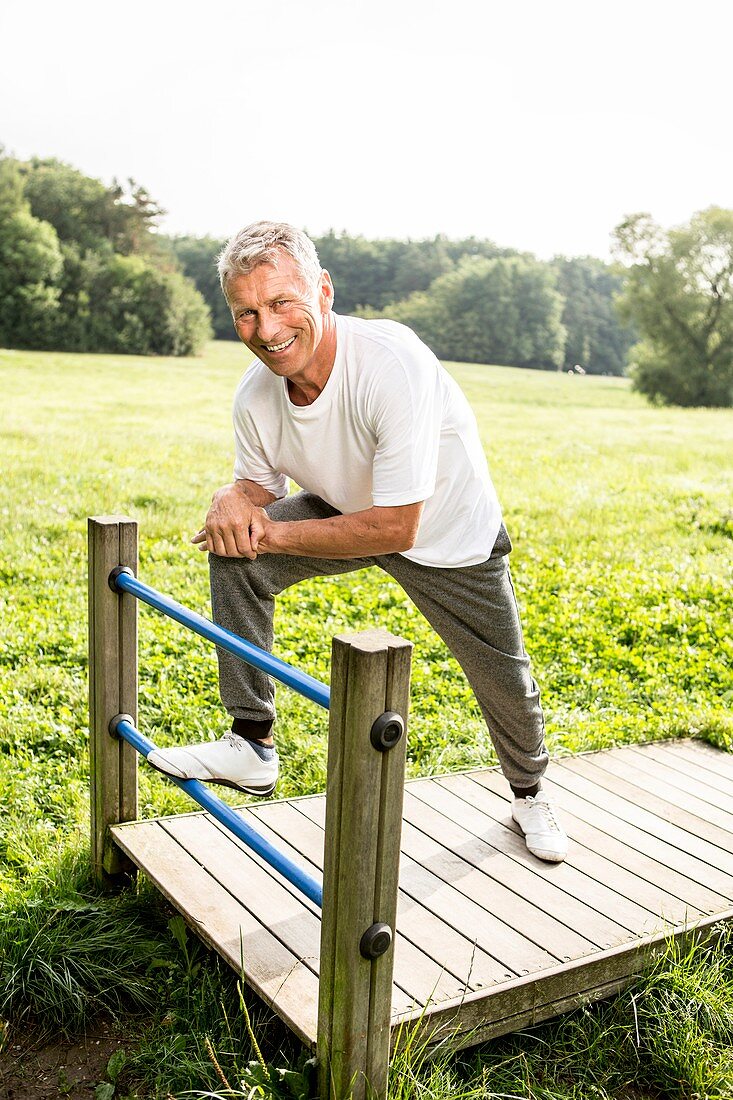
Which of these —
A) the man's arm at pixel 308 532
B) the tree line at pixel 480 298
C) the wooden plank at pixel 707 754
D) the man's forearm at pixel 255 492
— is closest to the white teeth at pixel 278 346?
the man's arm at pixel 308 532

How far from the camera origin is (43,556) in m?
7.87

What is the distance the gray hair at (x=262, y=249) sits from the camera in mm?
2910

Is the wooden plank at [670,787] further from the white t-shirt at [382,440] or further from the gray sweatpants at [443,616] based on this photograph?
the white t-shirt at [382,440]

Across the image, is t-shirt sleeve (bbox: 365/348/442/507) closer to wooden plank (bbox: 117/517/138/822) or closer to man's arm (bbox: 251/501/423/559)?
man's arm (bbox: 251/501/423/559)

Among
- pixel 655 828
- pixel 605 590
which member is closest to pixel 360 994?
pixel 655 828

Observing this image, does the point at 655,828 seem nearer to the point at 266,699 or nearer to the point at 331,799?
the point at 266,699

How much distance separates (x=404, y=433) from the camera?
2908 mm

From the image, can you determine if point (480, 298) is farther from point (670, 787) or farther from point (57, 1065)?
point (57, 1065)

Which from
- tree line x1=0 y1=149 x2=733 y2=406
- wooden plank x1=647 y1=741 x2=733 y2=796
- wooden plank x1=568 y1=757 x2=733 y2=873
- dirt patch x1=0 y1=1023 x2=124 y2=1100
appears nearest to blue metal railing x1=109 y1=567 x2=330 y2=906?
dirt patch x1=0 y1=1023 x2=124 y2=1100

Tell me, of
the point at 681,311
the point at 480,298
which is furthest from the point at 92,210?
the point at 681,311

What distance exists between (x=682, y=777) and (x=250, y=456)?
2298 millimetres

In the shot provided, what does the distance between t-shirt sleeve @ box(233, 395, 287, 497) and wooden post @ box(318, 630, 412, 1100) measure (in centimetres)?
129

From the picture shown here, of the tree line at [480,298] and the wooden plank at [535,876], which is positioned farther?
the tree line at [480,298]

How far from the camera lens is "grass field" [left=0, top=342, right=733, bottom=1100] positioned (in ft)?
9.32
